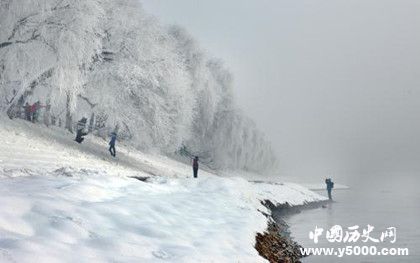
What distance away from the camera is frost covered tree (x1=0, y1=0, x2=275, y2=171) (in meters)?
23.3

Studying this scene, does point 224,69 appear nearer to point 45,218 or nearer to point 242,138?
point 242,138

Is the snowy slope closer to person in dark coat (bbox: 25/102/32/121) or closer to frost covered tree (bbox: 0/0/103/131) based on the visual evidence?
frost covered tree (bbox: 0/0/103/131)

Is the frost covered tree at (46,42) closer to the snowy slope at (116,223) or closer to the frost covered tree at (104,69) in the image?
the frost covered tree at (104,69)

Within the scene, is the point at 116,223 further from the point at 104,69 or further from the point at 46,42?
the point at 104,69

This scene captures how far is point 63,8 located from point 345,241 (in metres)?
19.0

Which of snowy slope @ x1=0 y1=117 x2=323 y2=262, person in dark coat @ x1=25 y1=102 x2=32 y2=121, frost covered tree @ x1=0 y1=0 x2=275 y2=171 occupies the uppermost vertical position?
frost covered tree @ x1=0 y1=0 x2=275 y2=171

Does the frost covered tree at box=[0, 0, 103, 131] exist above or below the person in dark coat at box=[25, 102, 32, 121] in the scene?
above

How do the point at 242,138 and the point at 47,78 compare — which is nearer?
the point at 47,78

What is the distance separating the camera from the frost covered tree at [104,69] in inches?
916

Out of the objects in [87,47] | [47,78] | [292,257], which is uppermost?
[87,47]

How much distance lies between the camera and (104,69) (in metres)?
29.5

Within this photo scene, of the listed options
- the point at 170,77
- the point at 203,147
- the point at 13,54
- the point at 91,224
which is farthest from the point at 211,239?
the point at 203,147

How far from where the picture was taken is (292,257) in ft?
36.4

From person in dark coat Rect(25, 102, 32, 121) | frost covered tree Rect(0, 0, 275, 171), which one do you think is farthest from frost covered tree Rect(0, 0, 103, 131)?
person in dark coat Rect(25, 102, 32, 121)
